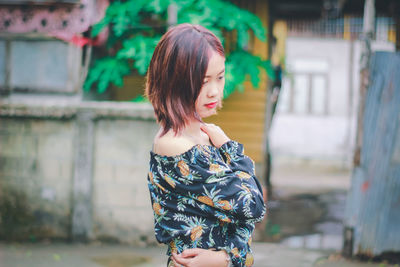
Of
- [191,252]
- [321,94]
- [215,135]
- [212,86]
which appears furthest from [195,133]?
[321,94]

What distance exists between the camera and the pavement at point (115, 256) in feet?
16.2

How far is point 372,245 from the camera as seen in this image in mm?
5000

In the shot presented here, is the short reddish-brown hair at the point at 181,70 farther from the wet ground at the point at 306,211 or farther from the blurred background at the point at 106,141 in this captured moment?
the wet ground at the point at 306,211

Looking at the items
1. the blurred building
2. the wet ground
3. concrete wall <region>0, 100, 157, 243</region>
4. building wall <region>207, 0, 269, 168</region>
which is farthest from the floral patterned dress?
the blurred building

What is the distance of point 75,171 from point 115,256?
119cm

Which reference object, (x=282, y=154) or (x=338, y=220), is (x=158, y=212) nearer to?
(x=338, y=220)

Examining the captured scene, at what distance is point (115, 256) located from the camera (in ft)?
16.9

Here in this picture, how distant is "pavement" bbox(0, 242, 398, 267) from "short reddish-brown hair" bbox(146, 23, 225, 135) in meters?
3.74

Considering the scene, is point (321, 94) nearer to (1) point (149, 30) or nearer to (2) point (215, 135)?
(1) point (149, 30)

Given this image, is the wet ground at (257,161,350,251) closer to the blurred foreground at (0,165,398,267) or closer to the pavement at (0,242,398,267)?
the blurred foreground at (0,165,398,267)

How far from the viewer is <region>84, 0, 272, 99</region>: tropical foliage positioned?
5.76m

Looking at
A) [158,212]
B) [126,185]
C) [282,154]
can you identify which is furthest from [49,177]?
[282,154]

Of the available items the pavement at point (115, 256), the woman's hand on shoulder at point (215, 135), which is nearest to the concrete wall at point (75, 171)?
the pavement at point (115, 256)

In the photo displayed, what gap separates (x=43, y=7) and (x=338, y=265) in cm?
504
